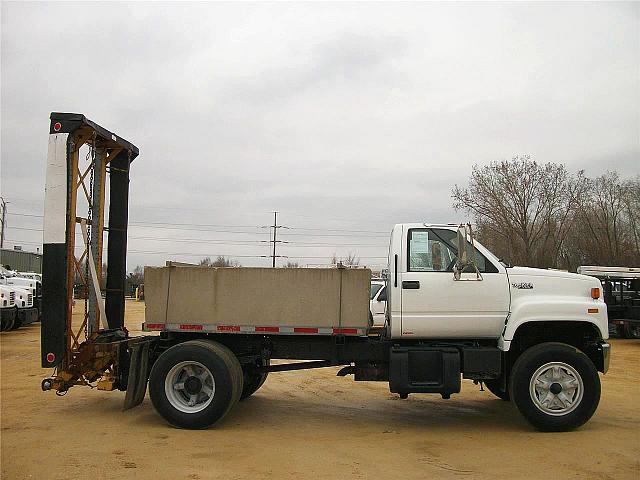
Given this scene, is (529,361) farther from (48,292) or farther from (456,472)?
(48,292)

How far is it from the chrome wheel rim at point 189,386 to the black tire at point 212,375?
0.18ft

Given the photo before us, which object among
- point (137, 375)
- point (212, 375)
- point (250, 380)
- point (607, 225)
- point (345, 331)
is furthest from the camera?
point (607, 225)

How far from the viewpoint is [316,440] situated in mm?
7391

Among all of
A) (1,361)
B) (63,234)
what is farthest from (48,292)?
(1,361)

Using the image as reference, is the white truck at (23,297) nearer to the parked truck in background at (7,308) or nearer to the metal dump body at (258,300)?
the parked truck in background at (7,308)

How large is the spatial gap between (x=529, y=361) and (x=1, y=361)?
11.7m

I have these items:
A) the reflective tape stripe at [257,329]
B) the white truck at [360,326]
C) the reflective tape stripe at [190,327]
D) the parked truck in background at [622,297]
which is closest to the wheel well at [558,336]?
the white truck at [360,326]

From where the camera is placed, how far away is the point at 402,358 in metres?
7.86

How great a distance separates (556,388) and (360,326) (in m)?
2.50

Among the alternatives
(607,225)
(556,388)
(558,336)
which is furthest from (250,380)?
(607,225)

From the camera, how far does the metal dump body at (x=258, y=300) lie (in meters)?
7.92

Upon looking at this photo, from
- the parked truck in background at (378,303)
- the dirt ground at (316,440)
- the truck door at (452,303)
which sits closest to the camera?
the dirt ground at (316,440)

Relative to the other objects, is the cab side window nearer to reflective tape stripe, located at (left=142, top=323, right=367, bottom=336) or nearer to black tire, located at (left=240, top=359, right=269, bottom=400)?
reflective tape stripe, located at (left=142, top=323, right=367, bottom=336)

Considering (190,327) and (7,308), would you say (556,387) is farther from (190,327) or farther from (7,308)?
(7,308)
